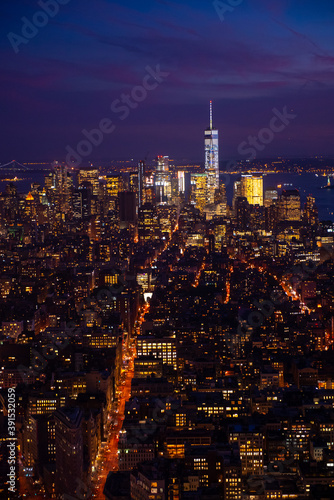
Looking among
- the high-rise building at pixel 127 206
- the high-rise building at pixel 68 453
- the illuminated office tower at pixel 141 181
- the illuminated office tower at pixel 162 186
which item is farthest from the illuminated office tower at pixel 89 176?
the high-rise building at pixel 68 453

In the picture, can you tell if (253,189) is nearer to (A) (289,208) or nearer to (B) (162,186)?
(B) (162,186)

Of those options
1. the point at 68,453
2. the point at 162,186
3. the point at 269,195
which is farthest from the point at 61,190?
the point at 68,453

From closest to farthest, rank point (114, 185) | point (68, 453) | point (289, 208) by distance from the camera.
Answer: point (68, 453) < point (289, 208) < point (114, 185)

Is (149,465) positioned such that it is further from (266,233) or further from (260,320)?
(266,233)

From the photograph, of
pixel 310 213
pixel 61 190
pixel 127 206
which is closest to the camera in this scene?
pixel 127 206

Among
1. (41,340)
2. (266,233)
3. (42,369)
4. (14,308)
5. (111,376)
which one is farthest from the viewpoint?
(266,233)

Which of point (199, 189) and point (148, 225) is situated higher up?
point (199, 189)

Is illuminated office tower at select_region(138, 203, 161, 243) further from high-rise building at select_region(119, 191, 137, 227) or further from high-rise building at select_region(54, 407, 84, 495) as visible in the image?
high-rise building at select_region(54, 407, 84, 495)

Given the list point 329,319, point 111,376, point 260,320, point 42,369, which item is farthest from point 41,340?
point 329,319
